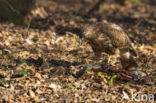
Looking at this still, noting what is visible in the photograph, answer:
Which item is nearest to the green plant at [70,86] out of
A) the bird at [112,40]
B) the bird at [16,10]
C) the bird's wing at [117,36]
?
the bird at [112,40]

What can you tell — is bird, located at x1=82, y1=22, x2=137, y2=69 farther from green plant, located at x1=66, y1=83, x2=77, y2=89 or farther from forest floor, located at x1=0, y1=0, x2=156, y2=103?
green plant, located at x1=66, y1=83, x2=77, y2=89

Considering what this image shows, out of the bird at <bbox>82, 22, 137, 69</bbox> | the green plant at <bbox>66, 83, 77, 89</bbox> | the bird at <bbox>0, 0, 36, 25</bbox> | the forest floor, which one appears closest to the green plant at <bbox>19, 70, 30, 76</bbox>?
the forest floor

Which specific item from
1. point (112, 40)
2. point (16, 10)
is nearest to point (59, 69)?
point (112, 40)

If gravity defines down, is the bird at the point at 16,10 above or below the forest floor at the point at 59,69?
above

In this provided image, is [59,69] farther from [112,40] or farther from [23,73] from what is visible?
[112,40]

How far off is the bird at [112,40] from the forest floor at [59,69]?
344mm

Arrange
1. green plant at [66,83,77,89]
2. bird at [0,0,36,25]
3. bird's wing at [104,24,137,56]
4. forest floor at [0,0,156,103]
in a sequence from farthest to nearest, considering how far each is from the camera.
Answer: bird at [0,0,36,25], bird's wing at [104,24,137,56], green plant at [66,83,77,89], forest floor at [0,0,156,103]

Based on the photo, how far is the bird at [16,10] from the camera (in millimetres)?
7398

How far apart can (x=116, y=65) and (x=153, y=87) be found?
44.5 inches

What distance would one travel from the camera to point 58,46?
662cm

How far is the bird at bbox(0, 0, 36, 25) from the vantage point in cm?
740

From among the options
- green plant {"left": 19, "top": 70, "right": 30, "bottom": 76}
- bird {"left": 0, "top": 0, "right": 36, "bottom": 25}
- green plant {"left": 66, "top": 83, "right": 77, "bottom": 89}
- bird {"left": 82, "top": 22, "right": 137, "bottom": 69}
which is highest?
bird {"left": 0, "top": 0, "right": 36, "bottom": 25}

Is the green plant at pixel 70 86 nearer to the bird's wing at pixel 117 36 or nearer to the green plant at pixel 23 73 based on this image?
the green plant at pixel 23 73

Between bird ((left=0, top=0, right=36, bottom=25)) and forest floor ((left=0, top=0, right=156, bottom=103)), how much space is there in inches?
12.4
